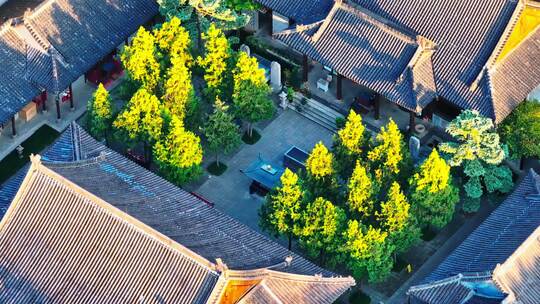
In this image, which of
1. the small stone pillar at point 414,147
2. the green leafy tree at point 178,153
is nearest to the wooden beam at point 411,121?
the small stone pillar at point 414,147

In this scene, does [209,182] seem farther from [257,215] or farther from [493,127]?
[493,127]

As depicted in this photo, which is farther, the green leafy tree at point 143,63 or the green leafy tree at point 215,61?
the green leafy tree at point 215,61

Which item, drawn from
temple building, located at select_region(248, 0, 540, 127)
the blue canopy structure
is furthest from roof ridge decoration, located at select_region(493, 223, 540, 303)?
the blue canopy structure

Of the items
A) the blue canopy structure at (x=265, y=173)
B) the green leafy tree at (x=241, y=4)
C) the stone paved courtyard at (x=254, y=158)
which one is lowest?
the stone paved courtyard at (x=254, y=158)

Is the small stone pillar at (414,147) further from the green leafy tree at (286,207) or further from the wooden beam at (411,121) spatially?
the green leafy tree at (286,207)

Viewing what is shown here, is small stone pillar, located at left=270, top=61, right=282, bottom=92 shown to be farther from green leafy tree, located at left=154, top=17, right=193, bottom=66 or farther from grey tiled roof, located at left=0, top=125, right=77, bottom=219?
grey tiled roof, located at left=0, top=125, right=77, bottom=219

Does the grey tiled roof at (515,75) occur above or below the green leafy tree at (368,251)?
above

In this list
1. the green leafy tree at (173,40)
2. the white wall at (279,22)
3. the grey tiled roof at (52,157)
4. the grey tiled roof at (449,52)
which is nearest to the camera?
the grey tiled roof at (52,157)

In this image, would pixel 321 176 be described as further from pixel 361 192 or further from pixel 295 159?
pixel 295 159
